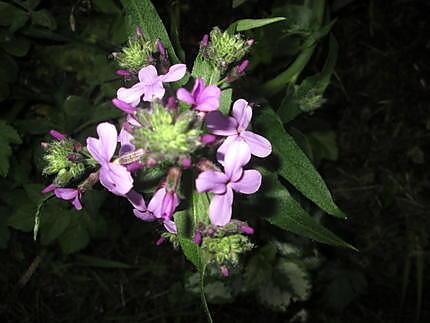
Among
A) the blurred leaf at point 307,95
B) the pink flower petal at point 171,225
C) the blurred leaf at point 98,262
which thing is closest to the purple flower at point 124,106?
the pink flower petal at point 171,225

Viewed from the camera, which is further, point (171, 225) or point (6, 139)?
point (6, 139)

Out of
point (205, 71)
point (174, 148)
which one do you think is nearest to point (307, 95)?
point (205, 71)

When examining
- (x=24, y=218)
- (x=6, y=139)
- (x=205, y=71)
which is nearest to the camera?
(x=205, y=71)

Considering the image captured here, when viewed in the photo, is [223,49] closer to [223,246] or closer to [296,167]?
[296,167]

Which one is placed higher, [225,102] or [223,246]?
[225,102]

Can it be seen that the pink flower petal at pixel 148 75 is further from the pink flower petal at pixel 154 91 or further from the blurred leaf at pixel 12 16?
the blurred leaf at pixel 12 16
